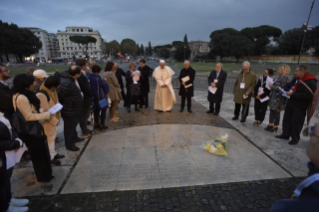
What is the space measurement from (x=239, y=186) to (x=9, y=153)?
128 inches

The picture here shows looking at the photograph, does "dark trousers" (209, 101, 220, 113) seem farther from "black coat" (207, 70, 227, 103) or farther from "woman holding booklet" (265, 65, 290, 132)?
"woman holding booklet" (265, 65, 290, 132)

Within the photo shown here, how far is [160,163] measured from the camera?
367cm

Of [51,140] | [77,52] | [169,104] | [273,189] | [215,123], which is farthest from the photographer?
[77,52]

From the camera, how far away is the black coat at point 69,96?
374cm

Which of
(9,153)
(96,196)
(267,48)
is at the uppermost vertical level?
(267,48)

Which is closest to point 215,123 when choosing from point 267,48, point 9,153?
point 9,153

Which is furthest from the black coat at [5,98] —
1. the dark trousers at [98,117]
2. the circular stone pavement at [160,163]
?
the dark trousers at [98,117]

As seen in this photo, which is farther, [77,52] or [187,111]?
[77,52]

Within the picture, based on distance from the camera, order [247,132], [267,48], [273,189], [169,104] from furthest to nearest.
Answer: [267,48], [169,104], [247,132], [273,189]

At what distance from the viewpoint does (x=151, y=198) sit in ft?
8.96

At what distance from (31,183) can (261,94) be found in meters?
5.83

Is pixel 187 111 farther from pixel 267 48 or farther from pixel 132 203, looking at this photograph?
pixel 267 48

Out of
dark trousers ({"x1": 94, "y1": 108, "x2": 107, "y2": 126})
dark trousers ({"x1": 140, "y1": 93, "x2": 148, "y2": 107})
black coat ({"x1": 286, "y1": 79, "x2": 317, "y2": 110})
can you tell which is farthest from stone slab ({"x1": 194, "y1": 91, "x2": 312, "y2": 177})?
dark trousers ({"x1": 94, "y1": 108, "x2": 107, "y2": 126})

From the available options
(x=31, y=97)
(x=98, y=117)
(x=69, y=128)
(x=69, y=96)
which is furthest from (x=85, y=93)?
(x=31, y=97)
